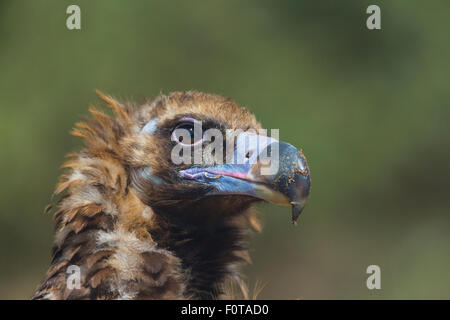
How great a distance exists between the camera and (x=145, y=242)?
277 centimetres

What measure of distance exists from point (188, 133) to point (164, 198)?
36cm

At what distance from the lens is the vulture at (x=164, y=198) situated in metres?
2.62

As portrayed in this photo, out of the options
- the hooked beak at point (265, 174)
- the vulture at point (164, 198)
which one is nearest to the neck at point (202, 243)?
the vulture at point (164, 198)

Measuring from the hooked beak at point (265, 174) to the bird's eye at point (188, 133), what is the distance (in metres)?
0.15

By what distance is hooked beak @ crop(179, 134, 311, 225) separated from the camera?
8.57 ft

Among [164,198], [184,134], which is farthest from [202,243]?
[184,134]

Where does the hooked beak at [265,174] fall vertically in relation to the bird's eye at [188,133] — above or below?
below

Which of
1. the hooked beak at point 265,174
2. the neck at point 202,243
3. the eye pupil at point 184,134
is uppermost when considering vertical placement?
the eye pupil at point 184,134

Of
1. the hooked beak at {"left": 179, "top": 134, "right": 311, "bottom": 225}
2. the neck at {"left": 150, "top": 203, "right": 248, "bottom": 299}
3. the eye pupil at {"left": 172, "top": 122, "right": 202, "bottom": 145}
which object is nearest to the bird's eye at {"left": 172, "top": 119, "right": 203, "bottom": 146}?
the eye pupil at {"left": 172, "top": 122, "right": 202, "bottom": 145}

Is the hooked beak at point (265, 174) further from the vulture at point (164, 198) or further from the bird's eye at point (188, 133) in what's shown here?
the bird's eye at point (188, 133)

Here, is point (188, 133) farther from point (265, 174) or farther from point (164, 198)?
point (265, 174)

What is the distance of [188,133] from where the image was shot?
2953mm
